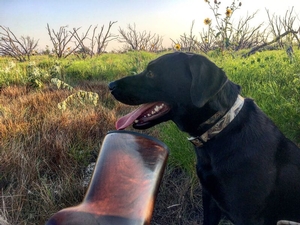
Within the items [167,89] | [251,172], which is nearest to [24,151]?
[167,89]

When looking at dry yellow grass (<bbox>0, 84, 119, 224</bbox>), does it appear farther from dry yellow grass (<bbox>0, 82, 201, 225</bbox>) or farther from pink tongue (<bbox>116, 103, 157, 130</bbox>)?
pink tongue (<bbox>116, 103, 157, 130</bbox>)

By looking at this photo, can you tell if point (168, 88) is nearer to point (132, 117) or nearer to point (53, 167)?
point (132, 117)

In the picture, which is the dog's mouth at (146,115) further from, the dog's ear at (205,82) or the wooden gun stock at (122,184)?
the wooden gun stock at (122,184)

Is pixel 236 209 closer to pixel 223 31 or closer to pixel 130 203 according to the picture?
pixel 130 203

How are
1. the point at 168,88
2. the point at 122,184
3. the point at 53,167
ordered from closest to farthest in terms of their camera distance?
the point at 122,184, the point at 168,88, the point at 53,167

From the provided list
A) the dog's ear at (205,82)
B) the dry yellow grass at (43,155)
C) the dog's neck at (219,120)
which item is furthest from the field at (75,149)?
Answer: the dog's ear at (205,82)

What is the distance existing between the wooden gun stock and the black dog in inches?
14.5

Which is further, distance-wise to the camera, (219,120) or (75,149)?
(75,149)

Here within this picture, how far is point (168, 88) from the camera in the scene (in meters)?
1.99

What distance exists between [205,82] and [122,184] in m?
0.69

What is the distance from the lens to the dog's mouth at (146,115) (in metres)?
2.01

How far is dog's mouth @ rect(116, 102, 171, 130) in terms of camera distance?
201cm

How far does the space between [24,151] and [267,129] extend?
1.96 metres

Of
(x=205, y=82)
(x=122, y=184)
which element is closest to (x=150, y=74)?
(x=205, y=82)
